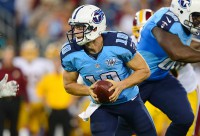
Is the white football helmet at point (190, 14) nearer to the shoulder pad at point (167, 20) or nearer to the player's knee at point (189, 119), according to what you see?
the shoulder pad at point (167, 20)

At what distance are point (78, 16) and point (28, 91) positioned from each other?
15.6ft

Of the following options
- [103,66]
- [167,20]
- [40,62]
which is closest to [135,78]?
[103,66]

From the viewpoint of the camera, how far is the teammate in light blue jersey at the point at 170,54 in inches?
294

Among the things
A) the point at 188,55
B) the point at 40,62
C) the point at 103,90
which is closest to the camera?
the point at 103,90

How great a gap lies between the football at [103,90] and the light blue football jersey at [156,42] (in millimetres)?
→ 903

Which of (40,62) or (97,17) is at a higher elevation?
(97,17)

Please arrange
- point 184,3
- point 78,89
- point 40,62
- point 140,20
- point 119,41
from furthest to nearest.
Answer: point 40,62, point 140,20, point 184,3, point 78,89, point 119,41

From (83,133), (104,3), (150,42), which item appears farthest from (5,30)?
(150,42)

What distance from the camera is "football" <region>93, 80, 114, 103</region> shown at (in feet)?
22.7

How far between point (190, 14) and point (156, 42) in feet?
1.45

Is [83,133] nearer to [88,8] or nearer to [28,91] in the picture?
[28,91]

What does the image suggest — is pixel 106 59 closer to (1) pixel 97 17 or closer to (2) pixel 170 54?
(1) pixel 97 17

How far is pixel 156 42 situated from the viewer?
7.68 m

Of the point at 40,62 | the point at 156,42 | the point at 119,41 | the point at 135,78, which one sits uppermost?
the point at 119,41
